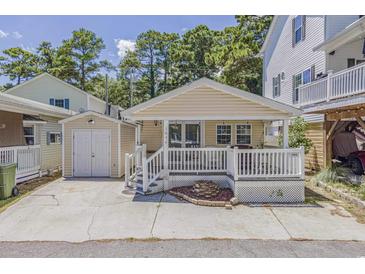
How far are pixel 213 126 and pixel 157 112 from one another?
18.1ft

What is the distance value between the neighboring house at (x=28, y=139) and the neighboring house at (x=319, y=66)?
1151 centimetres

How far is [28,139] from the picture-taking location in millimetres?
13180

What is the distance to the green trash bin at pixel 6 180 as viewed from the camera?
341 inches

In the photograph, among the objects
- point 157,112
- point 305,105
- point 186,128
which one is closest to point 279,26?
point 305,105

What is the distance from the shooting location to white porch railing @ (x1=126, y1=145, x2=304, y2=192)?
8727 mm

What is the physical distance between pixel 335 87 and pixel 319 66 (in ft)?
10.6

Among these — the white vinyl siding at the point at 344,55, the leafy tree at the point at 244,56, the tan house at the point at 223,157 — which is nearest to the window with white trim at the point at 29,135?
the tan house at the point at 223,157

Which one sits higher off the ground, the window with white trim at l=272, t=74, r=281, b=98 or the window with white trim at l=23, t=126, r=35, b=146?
the window with white trim at l=272, t=74, r=281, b=98

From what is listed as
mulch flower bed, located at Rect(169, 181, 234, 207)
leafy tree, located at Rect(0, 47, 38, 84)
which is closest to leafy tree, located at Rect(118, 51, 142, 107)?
leafy tree, located at Rect(0, 47, 38, 84)

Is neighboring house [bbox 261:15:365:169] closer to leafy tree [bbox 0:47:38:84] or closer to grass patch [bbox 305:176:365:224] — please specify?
grass patch [bbox 305:176:365:224]

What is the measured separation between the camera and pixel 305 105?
42.0 feet

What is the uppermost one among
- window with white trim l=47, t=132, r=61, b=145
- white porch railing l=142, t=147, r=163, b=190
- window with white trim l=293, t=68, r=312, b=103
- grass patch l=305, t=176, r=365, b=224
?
window with white trim l=293, t=68, r=312, b=103

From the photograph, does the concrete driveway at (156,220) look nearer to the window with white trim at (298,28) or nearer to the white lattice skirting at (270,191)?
the white lattice skirting at (270,191)

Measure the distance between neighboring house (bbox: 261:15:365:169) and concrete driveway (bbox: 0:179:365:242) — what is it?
428cm
